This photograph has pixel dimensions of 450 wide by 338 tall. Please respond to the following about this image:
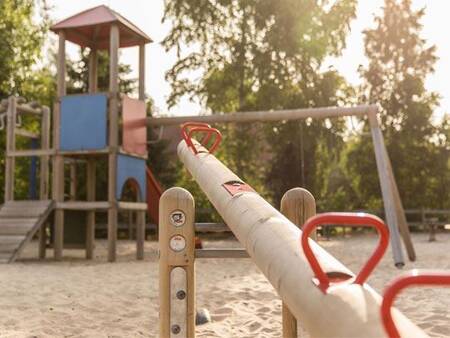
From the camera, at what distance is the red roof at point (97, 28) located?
9.62 metres

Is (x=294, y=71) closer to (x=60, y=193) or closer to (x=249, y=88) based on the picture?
(x=249, y=88)

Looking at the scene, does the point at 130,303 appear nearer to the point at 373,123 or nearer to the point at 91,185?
the point at 373,123

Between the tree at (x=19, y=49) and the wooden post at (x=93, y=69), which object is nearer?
the wooden post at (x=93, y=69)

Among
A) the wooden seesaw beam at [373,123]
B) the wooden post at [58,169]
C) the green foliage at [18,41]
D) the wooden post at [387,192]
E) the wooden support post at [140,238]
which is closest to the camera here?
the wooden post at [387,192]

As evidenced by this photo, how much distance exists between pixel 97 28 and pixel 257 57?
8854 millimetres

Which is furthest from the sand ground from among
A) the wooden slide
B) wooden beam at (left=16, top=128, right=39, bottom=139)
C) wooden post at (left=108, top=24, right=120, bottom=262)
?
wooden beam at (left=16, top=128, right=39, bottom=139)

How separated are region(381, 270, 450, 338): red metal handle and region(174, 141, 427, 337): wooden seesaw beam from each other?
6cm

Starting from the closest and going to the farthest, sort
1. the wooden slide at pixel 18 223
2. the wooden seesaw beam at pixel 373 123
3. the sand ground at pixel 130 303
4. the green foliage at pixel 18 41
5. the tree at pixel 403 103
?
the sand ground at pixel 130 303 → the wooden seesaw beam at pixel 373 123 → the wooden slide at pixel 18 223 → the green foliage at pixel 18 41 → the tree at pixel 403 103

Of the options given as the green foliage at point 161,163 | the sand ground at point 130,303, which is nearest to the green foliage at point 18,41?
the green foliage at point 161,163

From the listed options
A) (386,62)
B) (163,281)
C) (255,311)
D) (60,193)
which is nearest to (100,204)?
(60,193)

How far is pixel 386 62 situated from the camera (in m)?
26.0

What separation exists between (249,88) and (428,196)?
9876 millimetres

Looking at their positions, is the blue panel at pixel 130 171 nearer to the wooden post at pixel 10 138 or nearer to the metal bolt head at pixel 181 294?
the wooden post at pixel 10 138

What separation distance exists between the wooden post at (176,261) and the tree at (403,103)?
21.9 metres
